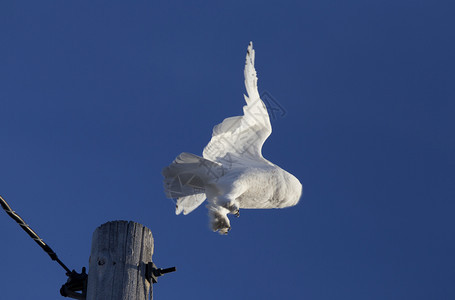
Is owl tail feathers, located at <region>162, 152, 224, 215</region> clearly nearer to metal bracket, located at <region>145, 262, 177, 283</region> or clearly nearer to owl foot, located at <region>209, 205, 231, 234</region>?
owl foot, located at <region>209, 205, 231, 234</region>

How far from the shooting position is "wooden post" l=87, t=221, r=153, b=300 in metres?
3.52

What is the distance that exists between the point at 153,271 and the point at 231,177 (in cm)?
126

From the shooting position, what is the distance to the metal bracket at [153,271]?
367 cm

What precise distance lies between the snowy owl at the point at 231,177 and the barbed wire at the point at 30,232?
1.16 meters

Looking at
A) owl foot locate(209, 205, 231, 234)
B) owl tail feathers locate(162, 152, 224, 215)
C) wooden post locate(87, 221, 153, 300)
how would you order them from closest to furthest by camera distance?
wooden post locate(87, 221, 153, 300) < owl foot locate(209, 205, 231, 234) < owl tail feathers locate(162, 152, 224, 215)

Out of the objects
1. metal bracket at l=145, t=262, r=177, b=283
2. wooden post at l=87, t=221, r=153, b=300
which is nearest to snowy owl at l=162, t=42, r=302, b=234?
metal bracket at l=145, t=262, r=177, b=283

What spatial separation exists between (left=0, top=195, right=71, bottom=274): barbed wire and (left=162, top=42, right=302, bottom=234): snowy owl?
1.16 meters

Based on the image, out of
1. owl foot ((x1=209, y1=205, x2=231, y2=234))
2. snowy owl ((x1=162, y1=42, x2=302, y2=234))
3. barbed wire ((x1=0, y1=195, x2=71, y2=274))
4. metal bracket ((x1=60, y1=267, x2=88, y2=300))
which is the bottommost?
metal bracket ((x1=60, y1=267, x2=88, y2=300))

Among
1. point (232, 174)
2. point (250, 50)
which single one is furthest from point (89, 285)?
point (250, 50)

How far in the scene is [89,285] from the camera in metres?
Result: 3.58

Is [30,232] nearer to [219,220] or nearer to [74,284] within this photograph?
[74,284]

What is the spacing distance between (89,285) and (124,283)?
220 millimetres

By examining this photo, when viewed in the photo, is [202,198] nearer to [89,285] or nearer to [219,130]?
[219,130]

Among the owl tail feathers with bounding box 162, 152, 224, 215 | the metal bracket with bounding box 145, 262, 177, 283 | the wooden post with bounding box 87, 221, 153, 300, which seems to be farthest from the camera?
the owl tail feathers with bounding box 162, 152, 224, 215
